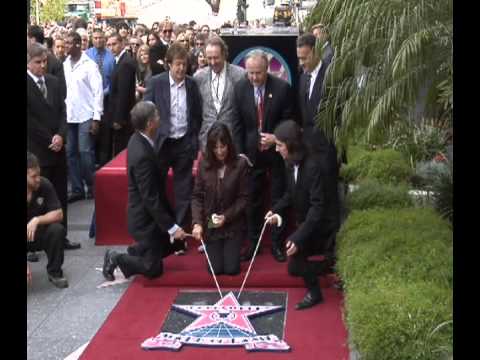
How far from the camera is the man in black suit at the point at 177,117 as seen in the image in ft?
25.7

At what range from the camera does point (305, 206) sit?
22.6 feet

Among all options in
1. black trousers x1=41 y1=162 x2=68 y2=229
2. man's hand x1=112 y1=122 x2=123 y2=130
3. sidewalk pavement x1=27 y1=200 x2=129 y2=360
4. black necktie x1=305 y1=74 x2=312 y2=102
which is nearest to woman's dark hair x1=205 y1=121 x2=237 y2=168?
black necktie x1=305 y1=74 x2=312 y2=102

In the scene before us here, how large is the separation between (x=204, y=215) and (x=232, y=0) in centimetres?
2288

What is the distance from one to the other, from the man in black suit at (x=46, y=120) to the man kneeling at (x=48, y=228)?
0.87 m

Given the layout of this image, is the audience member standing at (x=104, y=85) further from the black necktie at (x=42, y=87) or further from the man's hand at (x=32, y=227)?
the man's hand at (x=32, y=227)

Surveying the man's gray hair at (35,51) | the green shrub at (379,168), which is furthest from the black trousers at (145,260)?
the green shrub at (379,168)

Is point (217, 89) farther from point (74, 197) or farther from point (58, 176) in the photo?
point (74, 197)

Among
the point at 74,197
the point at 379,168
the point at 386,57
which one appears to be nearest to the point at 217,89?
the point at 379,168

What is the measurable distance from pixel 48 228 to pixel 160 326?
63.2 inches

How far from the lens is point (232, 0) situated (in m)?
29.2

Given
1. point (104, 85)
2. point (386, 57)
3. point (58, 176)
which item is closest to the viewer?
point (386, 57)

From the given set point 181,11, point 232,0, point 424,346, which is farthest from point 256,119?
point 181,11

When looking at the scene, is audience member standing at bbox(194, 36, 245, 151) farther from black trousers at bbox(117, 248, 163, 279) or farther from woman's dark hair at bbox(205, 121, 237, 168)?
black trousers at bbox(117, 248, 163, 279)
